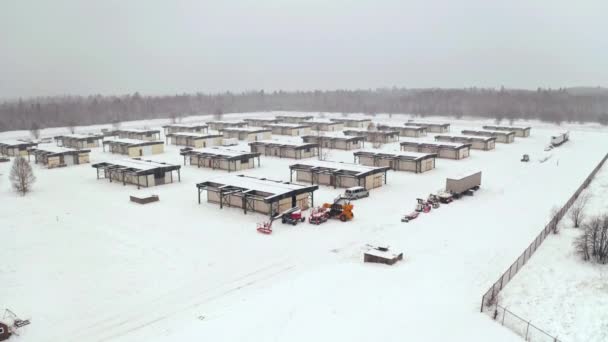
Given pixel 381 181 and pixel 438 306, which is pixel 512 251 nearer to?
pixel 438 306

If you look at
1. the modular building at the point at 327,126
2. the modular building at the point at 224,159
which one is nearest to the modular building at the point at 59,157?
the modular building at the point at 224,159

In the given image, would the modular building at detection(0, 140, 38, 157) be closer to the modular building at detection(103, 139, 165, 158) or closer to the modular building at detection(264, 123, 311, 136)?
the modular building at detection(103, 139, 165, 158)

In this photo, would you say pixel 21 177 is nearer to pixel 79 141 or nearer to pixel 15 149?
pixel 15 149

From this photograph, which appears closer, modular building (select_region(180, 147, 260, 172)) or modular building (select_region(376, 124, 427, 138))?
modular building (select_region(180, 147, 260, 172))

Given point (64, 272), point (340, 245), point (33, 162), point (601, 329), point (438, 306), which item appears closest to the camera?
point (601, 329)

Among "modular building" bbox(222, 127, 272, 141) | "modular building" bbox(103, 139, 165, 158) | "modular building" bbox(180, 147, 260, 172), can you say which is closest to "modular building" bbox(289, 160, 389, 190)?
"modular building" bbox(180, 147, 260, 172)

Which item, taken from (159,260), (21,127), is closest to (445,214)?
(159,260)

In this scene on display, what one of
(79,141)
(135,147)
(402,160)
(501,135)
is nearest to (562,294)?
(402,160)

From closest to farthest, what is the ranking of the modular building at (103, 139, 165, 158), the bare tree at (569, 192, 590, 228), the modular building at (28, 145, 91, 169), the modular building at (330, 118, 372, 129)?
the bare tree at (569, 192, 590, 228)
the modular building at (28, 145, 91, 169)
the modular building at (103, 139, 165, 158)
the modular building at (330, 118, 372, 129)
